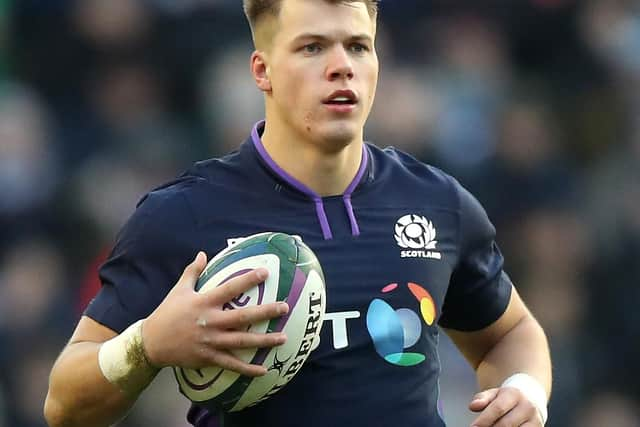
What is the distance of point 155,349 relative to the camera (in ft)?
13.1

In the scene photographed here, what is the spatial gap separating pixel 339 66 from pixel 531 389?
121 cm

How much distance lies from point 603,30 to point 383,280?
7.27 metres

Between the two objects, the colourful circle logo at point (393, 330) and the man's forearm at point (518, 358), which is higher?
the colourful circle logo at point (393, 330)

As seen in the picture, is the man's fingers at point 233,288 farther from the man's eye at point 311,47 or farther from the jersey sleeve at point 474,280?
the jersey sleeve at point 474,280

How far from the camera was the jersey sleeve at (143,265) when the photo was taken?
432cm

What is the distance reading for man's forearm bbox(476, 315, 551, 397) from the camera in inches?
193

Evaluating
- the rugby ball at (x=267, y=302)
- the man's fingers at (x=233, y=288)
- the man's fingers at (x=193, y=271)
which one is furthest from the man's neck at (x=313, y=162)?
the man's fingers at (x=233, y=288)

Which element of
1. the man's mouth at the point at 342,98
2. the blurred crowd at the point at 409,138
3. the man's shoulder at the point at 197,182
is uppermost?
the man's mouth at the point at 342,98

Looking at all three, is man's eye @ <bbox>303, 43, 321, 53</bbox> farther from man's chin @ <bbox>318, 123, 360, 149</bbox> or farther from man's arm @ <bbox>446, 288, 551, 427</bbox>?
man's arm @ <bbox>446, 288, 551, 427</bbox>

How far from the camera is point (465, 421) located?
900 centimetres

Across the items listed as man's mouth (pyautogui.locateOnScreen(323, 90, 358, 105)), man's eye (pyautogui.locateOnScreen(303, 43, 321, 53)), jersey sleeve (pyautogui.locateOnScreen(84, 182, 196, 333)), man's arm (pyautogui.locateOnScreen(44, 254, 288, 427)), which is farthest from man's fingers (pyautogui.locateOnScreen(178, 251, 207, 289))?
man's eye (pyautogui.locateOnScreen(303, 43, 321, 53))

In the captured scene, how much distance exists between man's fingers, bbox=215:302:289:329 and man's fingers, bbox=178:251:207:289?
0.19 m

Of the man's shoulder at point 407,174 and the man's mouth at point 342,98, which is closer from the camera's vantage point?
the man's mouth at point 342,98

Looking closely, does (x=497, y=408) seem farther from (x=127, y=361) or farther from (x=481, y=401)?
(x=127, y=361)
